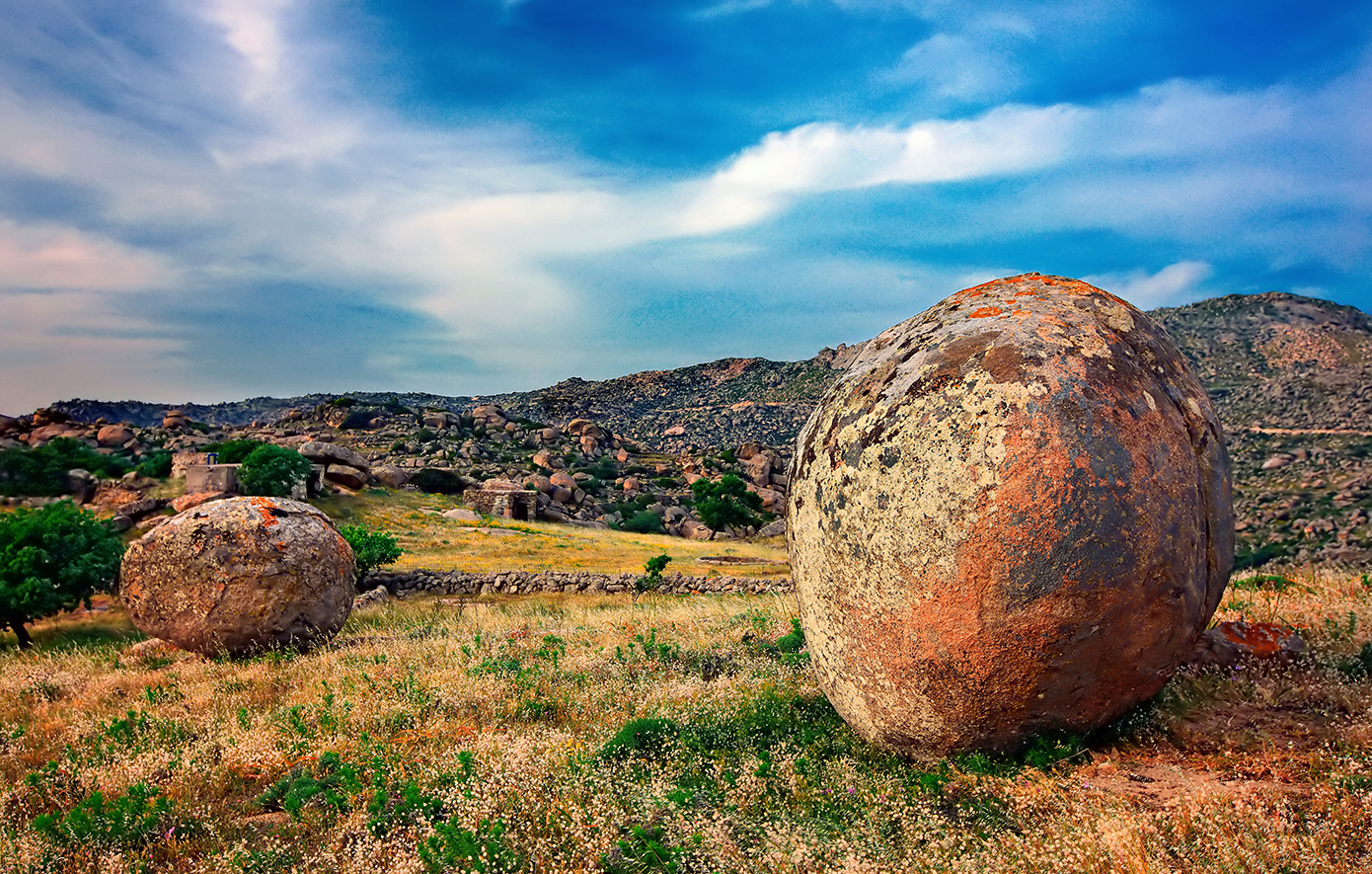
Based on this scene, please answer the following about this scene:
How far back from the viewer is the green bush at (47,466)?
31.9 metres

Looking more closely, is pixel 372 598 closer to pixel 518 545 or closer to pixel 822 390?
pixel 518 545

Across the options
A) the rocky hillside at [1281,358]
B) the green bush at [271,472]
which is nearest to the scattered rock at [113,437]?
the green bush at [271,472]

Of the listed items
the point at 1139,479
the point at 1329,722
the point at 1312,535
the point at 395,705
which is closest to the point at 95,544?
the point at 395,705

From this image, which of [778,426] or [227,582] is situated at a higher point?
[778,426]

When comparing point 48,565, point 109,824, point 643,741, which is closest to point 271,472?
point 48,565

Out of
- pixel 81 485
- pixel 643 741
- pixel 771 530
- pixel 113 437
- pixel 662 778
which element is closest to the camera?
pixel 662 778

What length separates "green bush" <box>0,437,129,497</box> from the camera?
105 feet

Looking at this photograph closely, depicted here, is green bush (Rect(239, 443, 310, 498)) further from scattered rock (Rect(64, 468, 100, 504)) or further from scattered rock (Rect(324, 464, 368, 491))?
scattered rock (Rect(64, 468, 100, 504))

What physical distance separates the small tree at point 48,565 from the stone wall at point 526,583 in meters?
6.52

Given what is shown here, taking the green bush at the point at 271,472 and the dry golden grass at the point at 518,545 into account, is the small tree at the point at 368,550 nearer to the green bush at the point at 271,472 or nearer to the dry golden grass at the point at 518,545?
the dry golden grass at the point at 518,545

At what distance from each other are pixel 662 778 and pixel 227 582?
8138mm

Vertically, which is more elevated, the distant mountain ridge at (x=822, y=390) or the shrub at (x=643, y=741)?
the distant mountain ridge at (x=822, y=390)

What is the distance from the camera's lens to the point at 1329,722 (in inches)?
193

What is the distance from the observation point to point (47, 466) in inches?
1361
